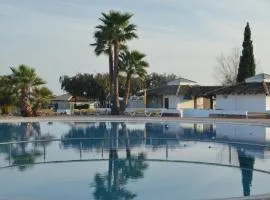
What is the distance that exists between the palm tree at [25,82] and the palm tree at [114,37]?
20.5 ft

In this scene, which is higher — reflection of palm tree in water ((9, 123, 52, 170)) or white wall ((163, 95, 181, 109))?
white wall ((163, 95, 181, 109))

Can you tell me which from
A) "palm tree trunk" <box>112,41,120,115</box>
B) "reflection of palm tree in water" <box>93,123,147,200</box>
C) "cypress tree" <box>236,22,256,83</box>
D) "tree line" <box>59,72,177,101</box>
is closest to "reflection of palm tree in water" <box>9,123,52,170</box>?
"reflection of palm tree in water" <box>93,123,147,200</box>

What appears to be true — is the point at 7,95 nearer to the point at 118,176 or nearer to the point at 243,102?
the point at 243,102

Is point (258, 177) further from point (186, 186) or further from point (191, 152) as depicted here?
point (191, 152)

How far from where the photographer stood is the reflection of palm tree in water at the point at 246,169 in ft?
39.1

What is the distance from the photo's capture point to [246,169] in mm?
14180

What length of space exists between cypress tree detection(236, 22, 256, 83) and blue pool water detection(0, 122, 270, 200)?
25233 mm

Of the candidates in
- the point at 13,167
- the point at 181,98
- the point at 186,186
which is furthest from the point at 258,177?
the point at 181,98

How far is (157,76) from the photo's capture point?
83.3 meters

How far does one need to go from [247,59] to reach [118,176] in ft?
120

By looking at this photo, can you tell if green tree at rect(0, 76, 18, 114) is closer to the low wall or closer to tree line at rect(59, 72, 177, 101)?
the low wall

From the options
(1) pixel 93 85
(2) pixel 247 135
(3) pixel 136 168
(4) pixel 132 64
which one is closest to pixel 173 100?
(4) pixel 132 64

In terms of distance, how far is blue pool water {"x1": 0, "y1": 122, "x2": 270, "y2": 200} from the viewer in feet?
37.6

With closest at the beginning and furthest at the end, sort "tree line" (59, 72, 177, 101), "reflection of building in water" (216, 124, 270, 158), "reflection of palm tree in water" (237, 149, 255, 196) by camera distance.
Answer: "reflection of palm tree in water" (237, 149, 255, 196) < "reflection of building in water" (216, 124, 270, 158) < "tree line" (59, 72, 177, 101)
